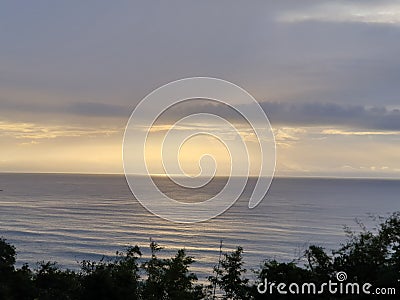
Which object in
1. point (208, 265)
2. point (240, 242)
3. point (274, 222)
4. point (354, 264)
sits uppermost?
point (274, 222)

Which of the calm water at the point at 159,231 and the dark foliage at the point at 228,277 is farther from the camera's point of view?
the calm water at the point at 159,231

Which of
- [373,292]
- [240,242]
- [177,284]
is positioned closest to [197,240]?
[240,242]

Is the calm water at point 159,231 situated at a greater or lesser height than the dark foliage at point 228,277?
greater

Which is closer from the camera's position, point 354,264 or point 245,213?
point 354,264

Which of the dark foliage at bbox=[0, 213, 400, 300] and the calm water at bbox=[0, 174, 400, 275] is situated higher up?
the calm water at bbox=[0, 174, 400, 275]

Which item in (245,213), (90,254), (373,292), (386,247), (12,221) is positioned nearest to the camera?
(373,292)

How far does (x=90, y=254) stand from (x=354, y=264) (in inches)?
1937

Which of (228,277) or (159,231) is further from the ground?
(159,231)

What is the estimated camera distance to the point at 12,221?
87.8 meters

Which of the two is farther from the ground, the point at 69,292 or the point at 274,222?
the point at 274,222

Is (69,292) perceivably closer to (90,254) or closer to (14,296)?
(14,296)

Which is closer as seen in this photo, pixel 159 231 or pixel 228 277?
pixel 228 277

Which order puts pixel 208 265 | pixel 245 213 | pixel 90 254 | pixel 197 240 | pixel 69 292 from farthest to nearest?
pixel 245 213
pixel 197 240
pixel 90 254
pixel 208 265
pixel 69 292

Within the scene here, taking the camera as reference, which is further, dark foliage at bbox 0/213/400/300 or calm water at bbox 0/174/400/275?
calm water at bbox 0/174/400/275
